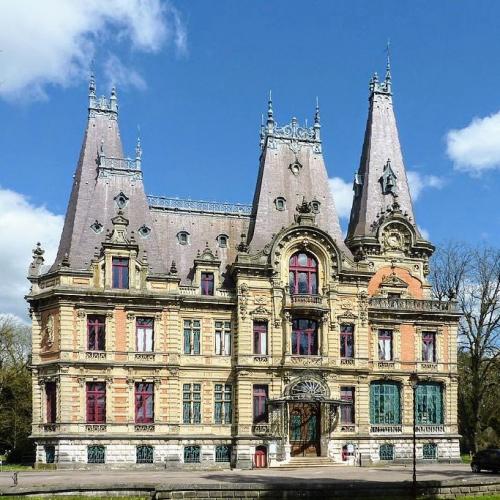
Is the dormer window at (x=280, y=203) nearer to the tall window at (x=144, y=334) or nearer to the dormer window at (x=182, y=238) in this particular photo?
the dormer window at (x=182, y=238)

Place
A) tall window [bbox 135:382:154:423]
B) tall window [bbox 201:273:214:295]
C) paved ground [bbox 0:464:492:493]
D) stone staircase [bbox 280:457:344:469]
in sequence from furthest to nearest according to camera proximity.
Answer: tall window [bbox 201:273:214:295] → stone staircase [bbox 280:457:344:469] → tall window [bbox 135:382:154:423] → paved ground [bbox 0:464:492:493]

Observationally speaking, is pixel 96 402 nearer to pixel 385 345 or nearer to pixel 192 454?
pixel 192 454

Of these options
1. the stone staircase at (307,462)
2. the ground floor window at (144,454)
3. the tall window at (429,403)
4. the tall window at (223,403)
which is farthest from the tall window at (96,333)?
the tall window at (429,403)

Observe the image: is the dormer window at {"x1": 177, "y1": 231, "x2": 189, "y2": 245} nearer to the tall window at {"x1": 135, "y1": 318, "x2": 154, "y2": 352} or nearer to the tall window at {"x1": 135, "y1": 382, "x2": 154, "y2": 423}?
the tall window at {"x1": 135, "y1": 318, "x2": 154, "y2": 352}

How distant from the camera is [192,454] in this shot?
168 feet

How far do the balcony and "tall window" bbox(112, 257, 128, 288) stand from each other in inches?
645

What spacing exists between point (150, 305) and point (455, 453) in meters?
22.9

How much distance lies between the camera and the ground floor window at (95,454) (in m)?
48.7

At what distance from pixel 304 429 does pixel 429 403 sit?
9357 mm

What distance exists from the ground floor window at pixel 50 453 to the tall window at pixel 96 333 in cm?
603

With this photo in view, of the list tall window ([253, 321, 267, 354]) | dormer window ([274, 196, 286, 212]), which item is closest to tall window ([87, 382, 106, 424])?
tall window ([253, 321, 267, 354])

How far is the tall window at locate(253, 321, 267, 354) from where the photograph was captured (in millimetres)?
52719

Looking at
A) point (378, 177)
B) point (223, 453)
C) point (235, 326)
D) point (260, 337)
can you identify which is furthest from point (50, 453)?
point (378, 177)

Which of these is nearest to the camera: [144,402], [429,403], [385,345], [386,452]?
[144,402]
